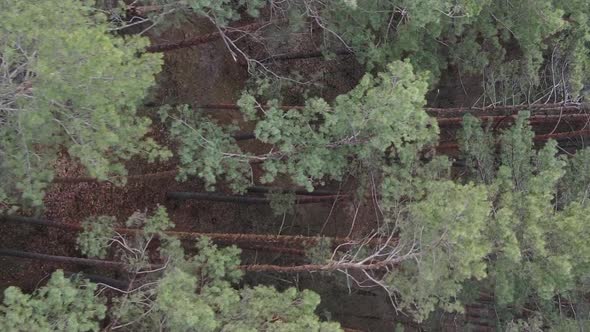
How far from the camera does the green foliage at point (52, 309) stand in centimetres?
664

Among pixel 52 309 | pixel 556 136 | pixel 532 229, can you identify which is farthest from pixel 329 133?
pixel 556 136

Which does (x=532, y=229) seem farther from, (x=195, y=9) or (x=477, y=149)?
(x=195, y=9)

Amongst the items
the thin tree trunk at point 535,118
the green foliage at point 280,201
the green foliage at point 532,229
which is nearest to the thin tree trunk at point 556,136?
the thin tree trunk at point 535,118

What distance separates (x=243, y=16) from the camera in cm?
1381

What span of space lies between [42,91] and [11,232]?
7.89 meters

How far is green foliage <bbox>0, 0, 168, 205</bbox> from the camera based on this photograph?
5.79 m

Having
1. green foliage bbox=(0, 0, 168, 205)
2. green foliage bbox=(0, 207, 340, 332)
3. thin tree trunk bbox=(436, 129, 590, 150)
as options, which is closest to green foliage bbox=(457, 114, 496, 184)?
thin tree trunk bbox=(436, 129, 590, 150)

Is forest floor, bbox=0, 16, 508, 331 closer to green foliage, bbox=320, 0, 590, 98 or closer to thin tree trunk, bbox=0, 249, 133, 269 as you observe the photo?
thin tree trunk, bbox=0, 249, 133, 269

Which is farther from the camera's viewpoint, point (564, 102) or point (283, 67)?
point (283, 67)

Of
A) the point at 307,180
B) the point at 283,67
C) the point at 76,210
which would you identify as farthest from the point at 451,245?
the point at 76,210

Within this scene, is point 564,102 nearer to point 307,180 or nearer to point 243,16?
point 307,180

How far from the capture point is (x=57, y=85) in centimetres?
590

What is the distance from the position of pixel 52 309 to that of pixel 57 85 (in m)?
3.02

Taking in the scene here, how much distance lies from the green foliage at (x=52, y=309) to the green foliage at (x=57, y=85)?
4.04ft
